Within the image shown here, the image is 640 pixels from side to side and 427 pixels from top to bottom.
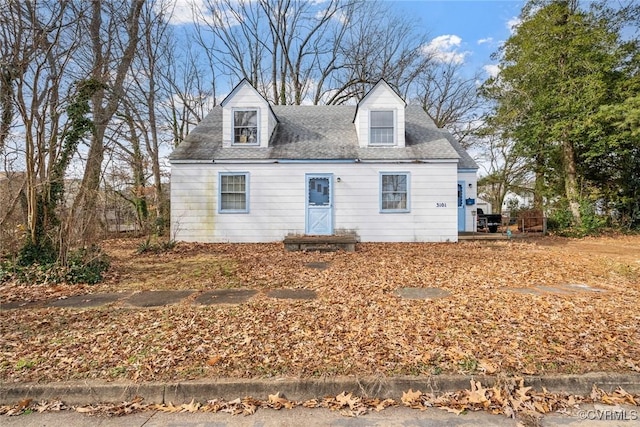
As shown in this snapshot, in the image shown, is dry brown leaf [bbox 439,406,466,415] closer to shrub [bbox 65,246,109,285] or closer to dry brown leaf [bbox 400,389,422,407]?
dry brown leaf [bbox 400,389,422,407]

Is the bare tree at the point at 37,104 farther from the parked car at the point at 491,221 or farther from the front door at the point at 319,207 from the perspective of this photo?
the parked car at the point at 491,221

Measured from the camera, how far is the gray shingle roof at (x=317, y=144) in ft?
38.8

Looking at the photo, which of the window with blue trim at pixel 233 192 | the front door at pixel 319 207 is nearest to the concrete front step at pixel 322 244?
the front door at pixel 319 207

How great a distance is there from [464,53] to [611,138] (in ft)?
41.9

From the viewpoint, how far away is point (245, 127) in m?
12.4

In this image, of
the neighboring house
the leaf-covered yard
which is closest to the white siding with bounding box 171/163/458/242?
the neighboring house

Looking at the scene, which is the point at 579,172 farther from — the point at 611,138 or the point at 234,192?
the point at 234,192

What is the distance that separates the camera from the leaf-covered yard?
3.00 meters

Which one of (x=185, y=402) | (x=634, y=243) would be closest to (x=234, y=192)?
(x=185, y=402)

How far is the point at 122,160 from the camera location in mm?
15523

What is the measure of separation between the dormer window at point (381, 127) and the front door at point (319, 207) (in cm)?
249

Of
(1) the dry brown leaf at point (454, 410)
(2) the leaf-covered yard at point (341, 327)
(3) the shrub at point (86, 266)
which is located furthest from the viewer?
(3) the shrub at point (86, 266)

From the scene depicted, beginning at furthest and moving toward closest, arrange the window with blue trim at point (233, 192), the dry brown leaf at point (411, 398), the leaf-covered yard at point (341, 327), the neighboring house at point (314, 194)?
the window with blue trim at point (233, 192) → the neighboring house at point (314, 194) → the leaf-covered yard at point (341, 327) → the dry brown leaf at point (411, 398)

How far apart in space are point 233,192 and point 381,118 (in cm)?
651
